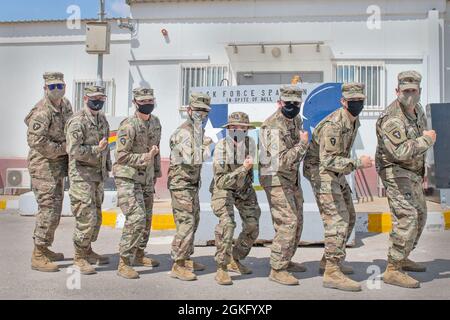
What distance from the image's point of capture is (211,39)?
37.6 feet

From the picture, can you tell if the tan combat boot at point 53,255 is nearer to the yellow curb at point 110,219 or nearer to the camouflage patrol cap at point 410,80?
the yellow curb at point 110,219

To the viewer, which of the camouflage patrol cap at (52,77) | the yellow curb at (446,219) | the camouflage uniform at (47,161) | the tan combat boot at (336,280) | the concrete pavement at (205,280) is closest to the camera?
the concrete pavement at (205,280)

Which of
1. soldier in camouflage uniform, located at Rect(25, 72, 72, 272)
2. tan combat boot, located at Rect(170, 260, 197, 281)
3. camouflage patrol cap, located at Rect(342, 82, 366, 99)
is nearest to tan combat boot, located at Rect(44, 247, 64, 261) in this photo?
soldier in camouflage uniform, located at Rect(25, 72, 72, 272)

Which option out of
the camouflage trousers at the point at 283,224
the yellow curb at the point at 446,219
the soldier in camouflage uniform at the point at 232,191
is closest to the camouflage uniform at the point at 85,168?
the soldier in camouflage uniform at the point at 232,191

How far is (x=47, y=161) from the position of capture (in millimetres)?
5391

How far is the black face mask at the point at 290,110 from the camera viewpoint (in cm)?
471

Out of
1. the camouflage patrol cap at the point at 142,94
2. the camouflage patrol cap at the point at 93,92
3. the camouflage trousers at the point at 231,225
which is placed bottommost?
the camouflage trousers at the point at 231,225

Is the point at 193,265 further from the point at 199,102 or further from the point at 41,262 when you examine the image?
the point at 199,102

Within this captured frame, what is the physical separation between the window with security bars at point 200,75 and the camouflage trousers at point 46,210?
6.38 meters

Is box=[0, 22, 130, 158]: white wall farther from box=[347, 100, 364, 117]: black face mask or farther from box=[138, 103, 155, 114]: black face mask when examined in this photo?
box=[347, 100, 364, 117]: black face mask

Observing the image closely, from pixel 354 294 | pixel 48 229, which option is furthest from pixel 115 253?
pixel 354 294
